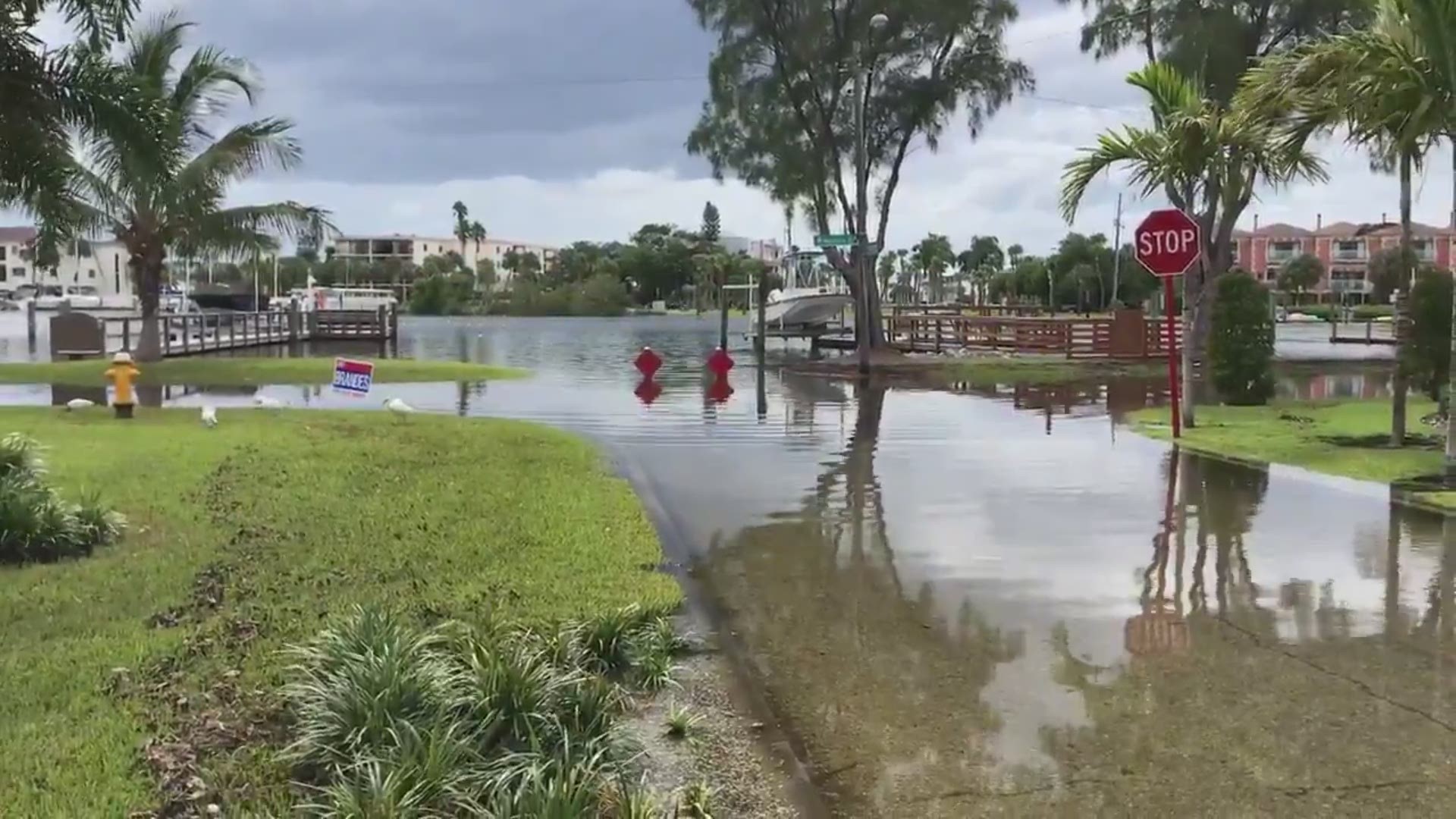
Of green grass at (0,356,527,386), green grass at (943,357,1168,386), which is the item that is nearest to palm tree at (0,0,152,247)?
green grass at (0,356,527,386)

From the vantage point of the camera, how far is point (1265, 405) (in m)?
19.5

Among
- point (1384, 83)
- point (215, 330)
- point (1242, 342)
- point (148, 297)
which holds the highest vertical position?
point (1384, 83)

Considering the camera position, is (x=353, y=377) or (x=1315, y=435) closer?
(x=1315, y=435)

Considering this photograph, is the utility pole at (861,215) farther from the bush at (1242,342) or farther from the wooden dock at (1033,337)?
the bush at (1242,342)

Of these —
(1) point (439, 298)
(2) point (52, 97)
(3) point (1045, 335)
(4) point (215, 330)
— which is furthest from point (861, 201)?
(1) point (439, 298)

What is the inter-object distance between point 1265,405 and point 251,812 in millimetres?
18064

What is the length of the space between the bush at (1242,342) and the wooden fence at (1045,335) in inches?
343

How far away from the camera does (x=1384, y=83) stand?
37.6 ft

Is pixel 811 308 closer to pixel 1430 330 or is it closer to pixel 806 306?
pixel 806 306

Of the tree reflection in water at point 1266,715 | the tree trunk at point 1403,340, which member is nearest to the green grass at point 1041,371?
the tree trunk at point 1403,340

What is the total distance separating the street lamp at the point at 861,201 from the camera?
27266mm

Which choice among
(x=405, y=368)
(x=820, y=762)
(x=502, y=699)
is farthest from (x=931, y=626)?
(x=405, y=368)

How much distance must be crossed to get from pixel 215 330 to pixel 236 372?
12.8 meters

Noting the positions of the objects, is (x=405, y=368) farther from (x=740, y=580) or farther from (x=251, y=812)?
(x=251, y=812)
